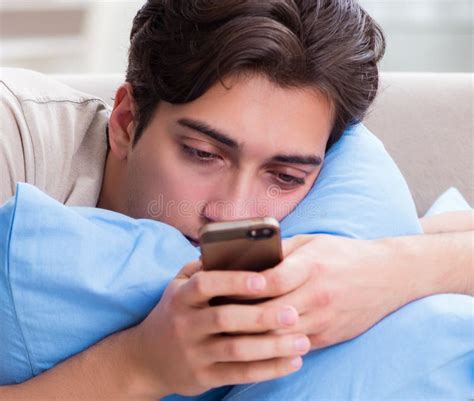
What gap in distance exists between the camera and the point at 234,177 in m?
1.13

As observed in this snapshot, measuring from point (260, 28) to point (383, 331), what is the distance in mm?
468

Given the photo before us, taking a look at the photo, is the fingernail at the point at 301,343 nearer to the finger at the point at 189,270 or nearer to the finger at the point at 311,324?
the finger at the point at 311,324

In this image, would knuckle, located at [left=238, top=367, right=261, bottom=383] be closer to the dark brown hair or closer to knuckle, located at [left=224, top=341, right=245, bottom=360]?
knuckle, located at [left=224, top=341, right=245, bottom=360]

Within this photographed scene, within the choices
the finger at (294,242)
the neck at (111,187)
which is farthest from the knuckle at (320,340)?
the neck at (111,187)

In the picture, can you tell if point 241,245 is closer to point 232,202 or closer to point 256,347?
point 256,347

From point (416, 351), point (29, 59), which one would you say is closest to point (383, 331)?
point (416, 351)

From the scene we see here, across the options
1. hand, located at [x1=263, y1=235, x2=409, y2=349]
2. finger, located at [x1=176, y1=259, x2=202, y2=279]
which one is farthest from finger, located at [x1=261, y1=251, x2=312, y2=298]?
finger, located at [x1=176, y1=259, x2=202, y2=279]

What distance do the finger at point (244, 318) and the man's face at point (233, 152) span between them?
1.02ft

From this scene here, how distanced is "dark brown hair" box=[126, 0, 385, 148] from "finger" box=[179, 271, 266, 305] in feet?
1.35

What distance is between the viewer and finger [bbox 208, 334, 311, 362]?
31.8 inches

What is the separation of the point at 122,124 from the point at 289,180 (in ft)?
1.07

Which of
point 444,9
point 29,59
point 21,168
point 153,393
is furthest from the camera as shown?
point 29,59

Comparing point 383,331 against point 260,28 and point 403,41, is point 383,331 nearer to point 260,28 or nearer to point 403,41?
point 260,28

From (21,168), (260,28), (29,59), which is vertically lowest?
(29,59)
